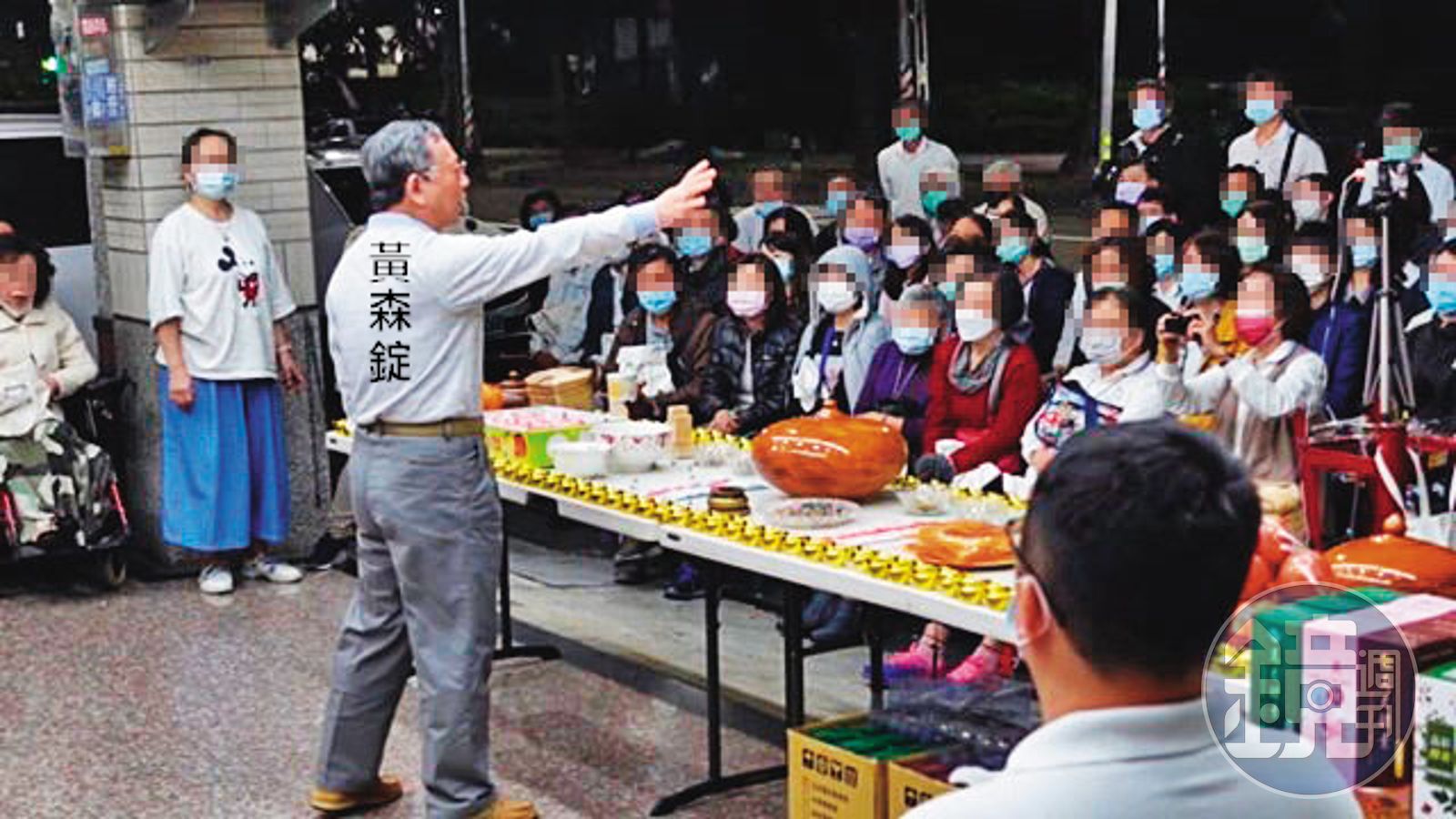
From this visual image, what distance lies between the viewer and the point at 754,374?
6609mm

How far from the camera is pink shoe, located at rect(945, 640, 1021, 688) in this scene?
4938 mm

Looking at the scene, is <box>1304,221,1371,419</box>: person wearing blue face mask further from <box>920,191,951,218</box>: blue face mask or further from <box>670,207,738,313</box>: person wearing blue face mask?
<box>920,191,951,218</box>: blue face mask

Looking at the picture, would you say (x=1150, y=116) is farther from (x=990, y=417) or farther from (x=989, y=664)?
(x=989, y=664)

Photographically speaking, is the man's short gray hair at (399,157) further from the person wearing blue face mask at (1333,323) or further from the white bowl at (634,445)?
the person wearing blue face mask at (1333,323)

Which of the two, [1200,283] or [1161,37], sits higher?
[1161,37]

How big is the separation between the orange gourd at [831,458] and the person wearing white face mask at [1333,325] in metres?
1.55

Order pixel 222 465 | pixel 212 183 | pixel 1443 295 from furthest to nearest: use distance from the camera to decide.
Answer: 1. pixel 222 465
2. pixel 212 183
3. pixel 1443 295

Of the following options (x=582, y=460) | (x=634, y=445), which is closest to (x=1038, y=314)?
(x=634, y=445)

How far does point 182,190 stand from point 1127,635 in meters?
6.23

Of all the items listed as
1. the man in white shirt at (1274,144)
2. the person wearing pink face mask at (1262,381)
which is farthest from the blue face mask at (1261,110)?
the person wearing pink face mask at (1262,381)

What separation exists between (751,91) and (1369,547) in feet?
41.7

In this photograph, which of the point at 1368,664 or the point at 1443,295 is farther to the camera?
the point at 1443,295

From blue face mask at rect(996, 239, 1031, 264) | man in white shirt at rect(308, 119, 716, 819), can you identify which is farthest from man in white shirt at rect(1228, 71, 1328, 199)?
man in white shirt at rect(308, 119, 716, 819)

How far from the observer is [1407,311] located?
6.38 meters
